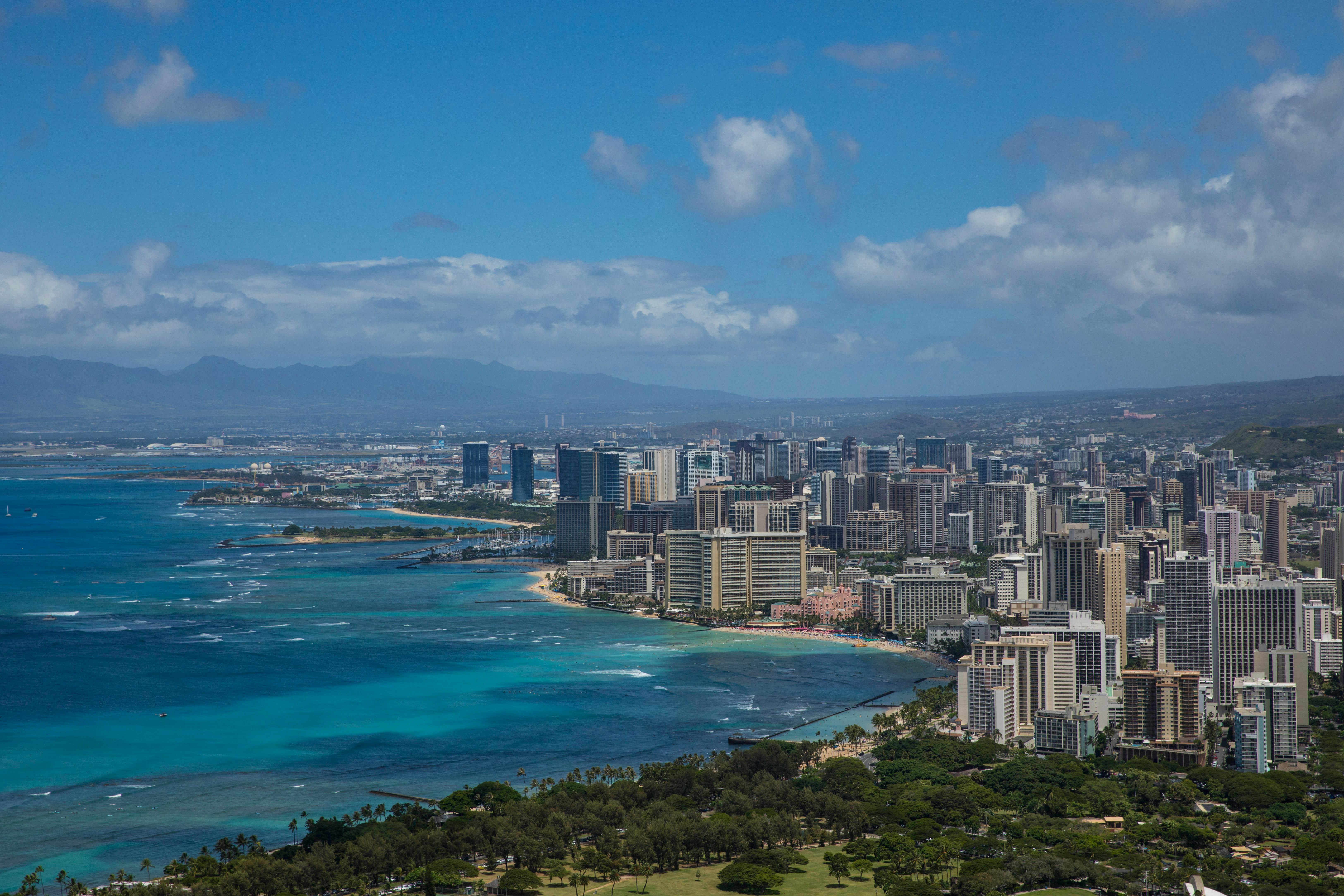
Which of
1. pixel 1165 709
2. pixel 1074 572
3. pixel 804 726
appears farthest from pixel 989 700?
pixel 1074 572

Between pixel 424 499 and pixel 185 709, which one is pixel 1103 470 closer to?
pixel 424 499

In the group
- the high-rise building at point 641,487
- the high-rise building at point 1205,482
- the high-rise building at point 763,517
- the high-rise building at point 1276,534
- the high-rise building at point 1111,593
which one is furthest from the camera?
the high-rise building at point 641,487

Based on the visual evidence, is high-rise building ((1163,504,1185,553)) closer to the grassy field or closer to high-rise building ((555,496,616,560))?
high-rise building ((555,496,616,560))

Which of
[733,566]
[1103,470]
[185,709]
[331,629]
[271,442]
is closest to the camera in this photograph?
[185,709]

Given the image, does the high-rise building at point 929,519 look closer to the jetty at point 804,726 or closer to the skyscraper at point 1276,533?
the skyscraper at point 1276,533

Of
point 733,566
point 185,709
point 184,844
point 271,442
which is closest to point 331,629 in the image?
point 185,709

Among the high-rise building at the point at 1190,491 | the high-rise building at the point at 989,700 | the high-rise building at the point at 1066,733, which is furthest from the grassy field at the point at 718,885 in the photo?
the high-rise building at the point at 1190,491
